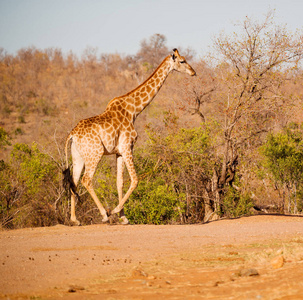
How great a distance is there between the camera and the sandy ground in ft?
15.1

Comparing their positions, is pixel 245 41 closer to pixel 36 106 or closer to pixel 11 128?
pixel 11 128

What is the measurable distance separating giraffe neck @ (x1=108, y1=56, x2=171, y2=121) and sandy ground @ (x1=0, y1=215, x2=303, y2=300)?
3080 mm

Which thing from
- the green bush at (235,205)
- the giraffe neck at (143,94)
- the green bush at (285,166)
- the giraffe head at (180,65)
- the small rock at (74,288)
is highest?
the giraffe head at (180,65)

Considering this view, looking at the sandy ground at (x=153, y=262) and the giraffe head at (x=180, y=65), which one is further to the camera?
the giraffe head at (x=180, y=65)

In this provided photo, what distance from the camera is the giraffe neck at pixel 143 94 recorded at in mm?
11070

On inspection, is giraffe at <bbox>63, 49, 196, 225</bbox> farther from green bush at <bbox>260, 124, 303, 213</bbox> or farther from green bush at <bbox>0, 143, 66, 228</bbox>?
green bush at <bbox>260, 124, 303, 213</bbox>

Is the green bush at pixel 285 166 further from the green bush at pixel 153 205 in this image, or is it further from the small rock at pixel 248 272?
the small rock at pixel 248 272

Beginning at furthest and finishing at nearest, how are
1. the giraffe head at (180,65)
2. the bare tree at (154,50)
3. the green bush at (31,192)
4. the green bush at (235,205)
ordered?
the bare tree at (154,50) < the green bush at (235,205) < the green bush at (31,192) < the giraffe head at (180,65)

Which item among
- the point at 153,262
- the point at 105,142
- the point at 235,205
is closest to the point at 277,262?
the point at 153,262

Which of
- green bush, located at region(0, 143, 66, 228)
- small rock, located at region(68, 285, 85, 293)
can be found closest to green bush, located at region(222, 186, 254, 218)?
green bush, located at region(0, 143, 66, 228)

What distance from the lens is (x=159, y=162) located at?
15.3 meters

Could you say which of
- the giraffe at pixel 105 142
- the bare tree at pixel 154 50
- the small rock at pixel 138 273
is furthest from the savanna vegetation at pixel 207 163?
the bare tree at pixel 154 50

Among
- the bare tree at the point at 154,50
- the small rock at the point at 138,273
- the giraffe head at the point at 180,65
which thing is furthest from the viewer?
the bare tree at the point at 154,50

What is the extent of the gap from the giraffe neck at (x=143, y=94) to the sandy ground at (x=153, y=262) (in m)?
3.08
